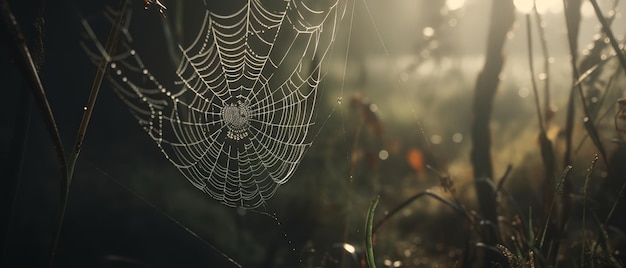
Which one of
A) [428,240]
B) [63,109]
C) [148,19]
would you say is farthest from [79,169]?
[428,240]

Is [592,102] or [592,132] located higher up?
[592,102]

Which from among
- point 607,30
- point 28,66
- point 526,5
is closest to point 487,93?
point 526,5

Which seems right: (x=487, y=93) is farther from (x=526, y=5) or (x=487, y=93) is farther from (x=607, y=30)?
(x=607, y=30)

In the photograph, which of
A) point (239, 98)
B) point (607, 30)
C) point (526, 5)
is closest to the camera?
point (607, 30)

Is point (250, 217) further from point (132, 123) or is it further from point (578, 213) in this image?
point (578, 213)

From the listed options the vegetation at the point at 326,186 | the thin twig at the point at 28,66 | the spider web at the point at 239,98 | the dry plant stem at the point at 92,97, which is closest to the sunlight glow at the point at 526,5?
the vegetation at the point at 326,186

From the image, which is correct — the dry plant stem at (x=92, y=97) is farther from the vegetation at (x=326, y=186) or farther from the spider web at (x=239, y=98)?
the vegetation at (x=326, y=186)
